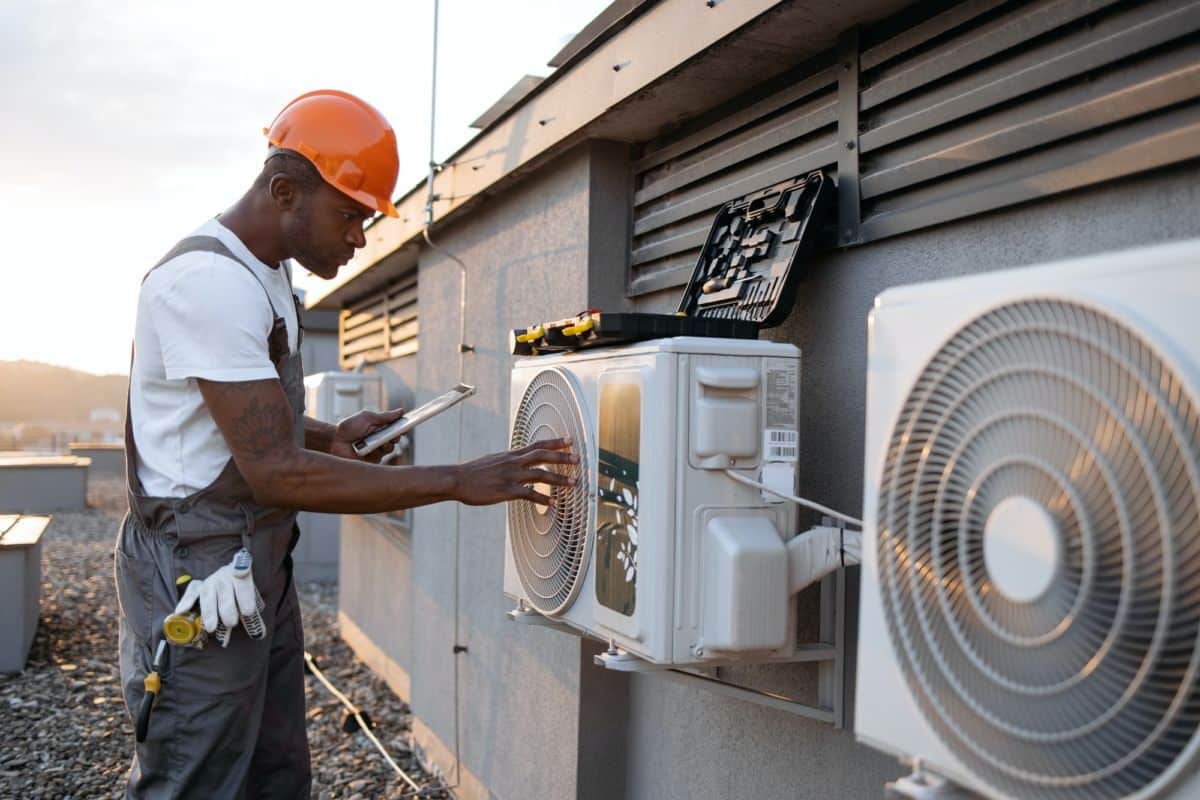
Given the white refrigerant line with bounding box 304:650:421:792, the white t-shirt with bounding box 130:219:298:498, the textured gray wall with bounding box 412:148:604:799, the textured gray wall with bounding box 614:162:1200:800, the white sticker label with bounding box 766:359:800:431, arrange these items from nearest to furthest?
1. the textured gray wall with bounding box 614:162:1200:800
2. the white sticker label with bounding box 766:359:800:431
3. the white t-shirt with bounding box 130:219:298:498
4. the textured gray wall with bounding box 412:148:604:799
5. the white refrigerant line with bounding box 304:650:421:792

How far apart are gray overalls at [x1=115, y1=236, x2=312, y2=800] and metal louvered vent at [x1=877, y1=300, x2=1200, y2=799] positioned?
1.65 m

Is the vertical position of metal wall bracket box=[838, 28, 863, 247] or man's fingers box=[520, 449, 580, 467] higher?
metal wall bracket box=[838, 28, 863, 247]

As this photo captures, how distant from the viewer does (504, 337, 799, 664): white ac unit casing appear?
6.45 feet

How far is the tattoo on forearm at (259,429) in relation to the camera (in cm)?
230

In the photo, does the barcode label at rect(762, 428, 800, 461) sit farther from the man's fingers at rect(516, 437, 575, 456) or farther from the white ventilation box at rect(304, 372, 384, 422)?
the white ventilation box at rect(304, 372, 384, 422)

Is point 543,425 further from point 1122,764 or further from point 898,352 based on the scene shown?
point 1122,764

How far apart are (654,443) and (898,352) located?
0.70 metres

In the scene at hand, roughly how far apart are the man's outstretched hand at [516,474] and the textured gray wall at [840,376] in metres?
0.58

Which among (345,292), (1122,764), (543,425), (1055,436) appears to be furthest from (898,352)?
(345,292)

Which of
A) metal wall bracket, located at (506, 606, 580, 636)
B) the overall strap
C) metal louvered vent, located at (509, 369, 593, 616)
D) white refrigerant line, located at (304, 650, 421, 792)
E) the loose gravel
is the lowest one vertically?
the loose gravel

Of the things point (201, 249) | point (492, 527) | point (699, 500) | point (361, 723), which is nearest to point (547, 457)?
point (699, 500)

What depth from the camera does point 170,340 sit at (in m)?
2.32

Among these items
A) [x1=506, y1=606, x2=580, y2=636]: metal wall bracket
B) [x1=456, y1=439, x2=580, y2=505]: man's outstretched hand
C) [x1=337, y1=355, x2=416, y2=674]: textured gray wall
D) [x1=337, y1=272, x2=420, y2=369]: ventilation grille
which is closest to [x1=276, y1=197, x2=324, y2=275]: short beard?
[x1=456, y1=439, x2=580, y2=505]: man's outstretched hand

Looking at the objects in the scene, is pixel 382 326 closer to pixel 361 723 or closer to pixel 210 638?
pixel 361 723
